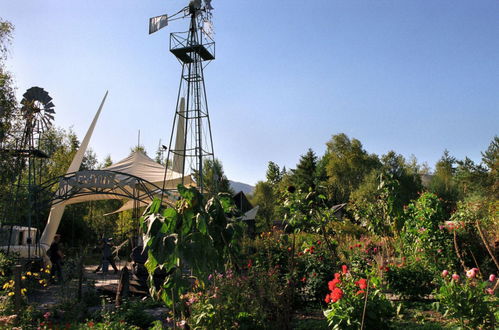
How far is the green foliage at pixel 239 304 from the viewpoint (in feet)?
15.1

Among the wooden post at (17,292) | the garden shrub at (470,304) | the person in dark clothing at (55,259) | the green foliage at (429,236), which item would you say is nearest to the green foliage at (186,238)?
the garden shrub at (470,304)

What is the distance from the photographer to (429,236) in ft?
27.7

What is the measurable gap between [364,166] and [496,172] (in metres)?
17.7

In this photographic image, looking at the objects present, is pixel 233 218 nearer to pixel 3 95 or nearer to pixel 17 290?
pixel 17 290

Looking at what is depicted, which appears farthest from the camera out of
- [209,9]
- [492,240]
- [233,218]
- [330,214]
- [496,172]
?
[496,172]

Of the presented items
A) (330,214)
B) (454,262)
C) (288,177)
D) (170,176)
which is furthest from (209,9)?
(288,177)

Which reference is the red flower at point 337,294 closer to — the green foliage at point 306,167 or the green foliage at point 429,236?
the green foliage at point 429,236

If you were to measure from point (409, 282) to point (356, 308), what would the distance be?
11.6ft

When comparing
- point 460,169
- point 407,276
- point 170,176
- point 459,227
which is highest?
point 460,169

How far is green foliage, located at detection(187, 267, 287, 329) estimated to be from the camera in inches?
181

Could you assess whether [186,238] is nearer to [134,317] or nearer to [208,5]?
[134,317]

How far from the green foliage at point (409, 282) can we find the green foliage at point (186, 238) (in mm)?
4145

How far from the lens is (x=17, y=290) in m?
6.02

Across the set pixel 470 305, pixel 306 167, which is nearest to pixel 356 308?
pixel 470 305
